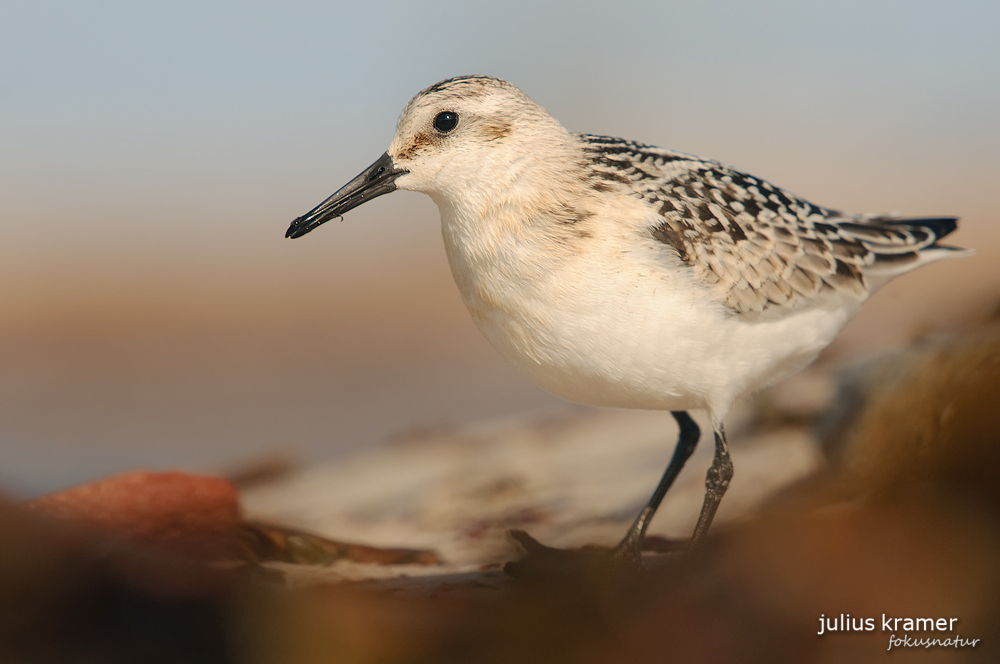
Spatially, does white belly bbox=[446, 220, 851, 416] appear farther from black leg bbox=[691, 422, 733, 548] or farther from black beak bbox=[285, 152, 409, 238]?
black beak bbox=[285, 152, 409, 238]

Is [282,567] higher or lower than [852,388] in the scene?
lower

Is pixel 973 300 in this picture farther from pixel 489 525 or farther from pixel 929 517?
pixel 489 525

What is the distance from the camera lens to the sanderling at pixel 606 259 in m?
3.60

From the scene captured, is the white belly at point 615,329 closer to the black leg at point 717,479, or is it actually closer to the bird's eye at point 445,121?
the black leg at point 717,479

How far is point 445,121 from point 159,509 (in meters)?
1.97

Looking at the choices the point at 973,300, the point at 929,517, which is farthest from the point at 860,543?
the point at 973,300

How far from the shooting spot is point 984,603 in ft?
8.73

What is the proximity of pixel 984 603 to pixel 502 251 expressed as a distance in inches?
84.6

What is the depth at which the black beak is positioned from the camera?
3.89m

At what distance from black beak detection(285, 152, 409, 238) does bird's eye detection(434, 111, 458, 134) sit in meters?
0.25

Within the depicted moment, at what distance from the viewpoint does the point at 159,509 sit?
120 inches

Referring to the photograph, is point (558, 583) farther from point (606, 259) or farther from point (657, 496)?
point (657, 496)

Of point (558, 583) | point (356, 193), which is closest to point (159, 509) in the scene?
point (558, 583)

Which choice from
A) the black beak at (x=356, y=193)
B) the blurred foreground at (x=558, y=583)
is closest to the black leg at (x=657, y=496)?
the blurred foreground at (x=558, y=583)
